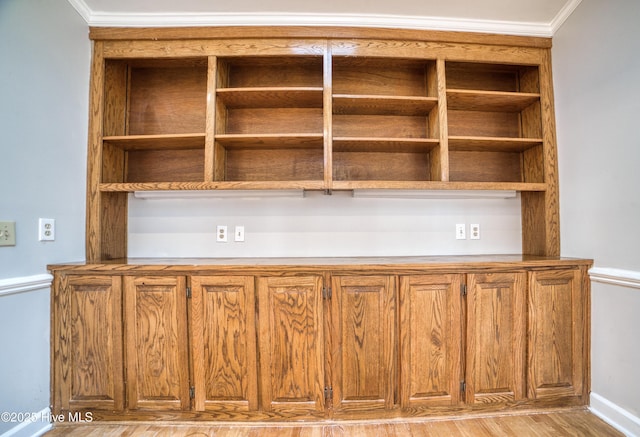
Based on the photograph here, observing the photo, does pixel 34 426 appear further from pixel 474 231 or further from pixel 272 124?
pixel 474 231

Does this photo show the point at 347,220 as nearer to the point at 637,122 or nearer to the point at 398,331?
the point at 398,331

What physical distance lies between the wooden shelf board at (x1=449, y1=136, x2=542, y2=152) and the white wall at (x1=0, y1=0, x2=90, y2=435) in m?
2.46

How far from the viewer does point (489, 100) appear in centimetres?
196

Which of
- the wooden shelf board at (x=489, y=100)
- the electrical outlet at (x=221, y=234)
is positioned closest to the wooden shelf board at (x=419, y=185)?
the wooden shelf board at (x=489, y=100)

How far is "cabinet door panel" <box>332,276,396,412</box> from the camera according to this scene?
157cm

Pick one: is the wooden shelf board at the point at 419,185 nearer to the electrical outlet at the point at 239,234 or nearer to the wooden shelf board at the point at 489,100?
the wooden shelf board at the point at 489,100

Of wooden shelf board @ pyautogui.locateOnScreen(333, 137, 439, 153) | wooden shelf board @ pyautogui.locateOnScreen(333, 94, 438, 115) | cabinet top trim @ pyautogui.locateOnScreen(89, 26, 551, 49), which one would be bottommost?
wooden shelf board @ pyautogui.locateOnScreen(333, 137, 439, 153)

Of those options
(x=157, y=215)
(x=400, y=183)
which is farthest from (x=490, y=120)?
(x=157, y=215)

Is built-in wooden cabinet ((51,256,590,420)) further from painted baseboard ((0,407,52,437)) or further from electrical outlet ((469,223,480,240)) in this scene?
electrical outlet ((469,223,480,240))

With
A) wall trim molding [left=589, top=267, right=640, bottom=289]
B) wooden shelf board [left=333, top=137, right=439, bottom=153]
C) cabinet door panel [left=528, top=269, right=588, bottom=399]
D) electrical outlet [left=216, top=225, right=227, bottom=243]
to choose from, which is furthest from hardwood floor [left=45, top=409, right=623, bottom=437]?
wooden shelf board [left=333, top=137, right=439, bottom=153]

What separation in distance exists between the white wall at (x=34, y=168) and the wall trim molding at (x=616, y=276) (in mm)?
3213

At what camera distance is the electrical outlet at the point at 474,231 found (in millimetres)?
2104

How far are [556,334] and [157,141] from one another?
113 inches

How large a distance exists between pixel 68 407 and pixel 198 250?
1.11 m
